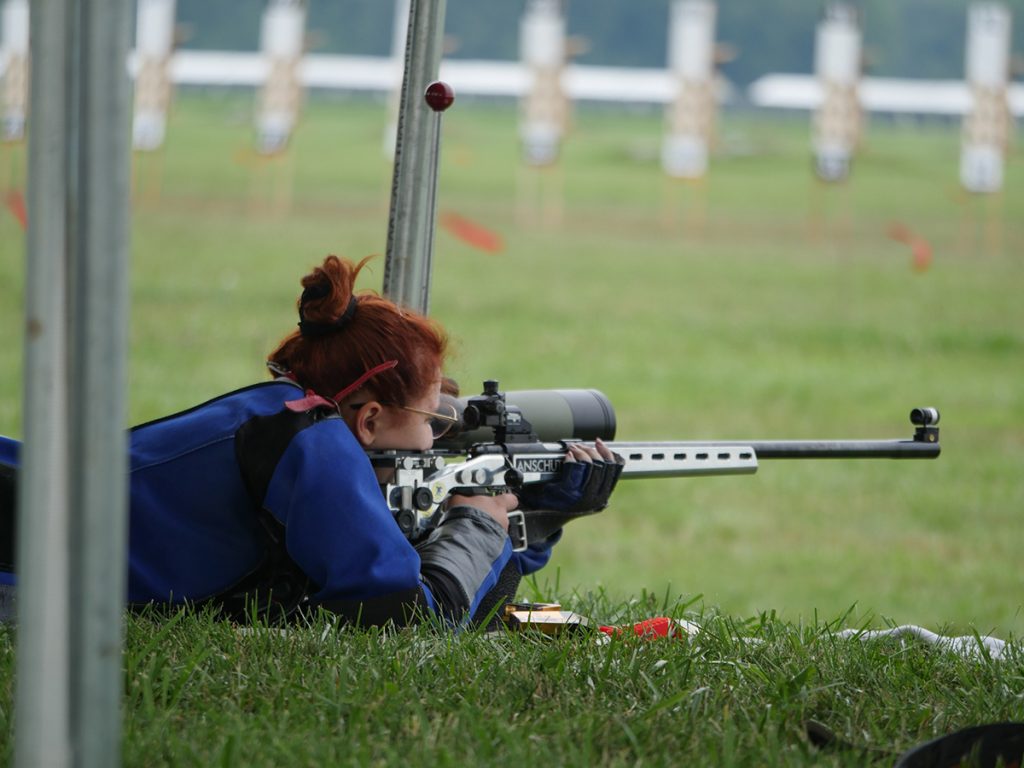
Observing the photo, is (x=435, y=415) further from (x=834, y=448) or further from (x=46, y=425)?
(x=46, y=425)

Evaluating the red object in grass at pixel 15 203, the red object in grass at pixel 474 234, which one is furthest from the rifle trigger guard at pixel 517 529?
the red object in grass at pixel 474 234

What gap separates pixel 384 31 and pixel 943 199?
15656 mm

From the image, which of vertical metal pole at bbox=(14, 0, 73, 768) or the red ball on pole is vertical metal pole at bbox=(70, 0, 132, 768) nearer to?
vertical metal pole at bbox=(14, 0, 73, 768)

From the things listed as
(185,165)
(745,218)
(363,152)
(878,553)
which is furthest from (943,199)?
(878,553)

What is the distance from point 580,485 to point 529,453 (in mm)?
137

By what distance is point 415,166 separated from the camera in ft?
11.5

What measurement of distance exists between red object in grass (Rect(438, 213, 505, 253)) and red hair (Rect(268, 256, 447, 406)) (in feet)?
52.0

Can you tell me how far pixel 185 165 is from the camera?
25.6 m

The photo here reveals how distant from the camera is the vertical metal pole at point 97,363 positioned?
1721mm

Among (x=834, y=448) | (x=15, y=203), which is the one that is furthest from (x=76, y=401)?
(x=15, y=203)

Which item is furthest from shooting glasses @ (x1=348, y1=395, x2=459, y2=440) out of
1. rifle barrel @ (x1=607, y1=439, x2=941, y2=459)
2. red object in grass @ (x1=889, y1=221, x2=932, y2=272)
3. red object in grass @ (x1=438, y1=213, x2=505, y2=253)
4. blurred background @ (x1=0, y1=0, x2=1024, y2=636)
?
red object in grass @ (x1=889, y1=221, x2=932, y2=272)

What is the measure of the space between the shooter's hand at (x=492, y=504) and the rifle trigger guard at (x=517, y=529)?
86 millimetres

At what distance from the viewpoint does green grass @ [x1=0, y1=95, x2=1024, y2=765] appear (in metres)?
2.33

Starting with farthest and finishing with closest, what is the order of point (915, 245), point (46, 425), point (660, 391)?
point (915, 245), point (660, 391), point (46, 425)
